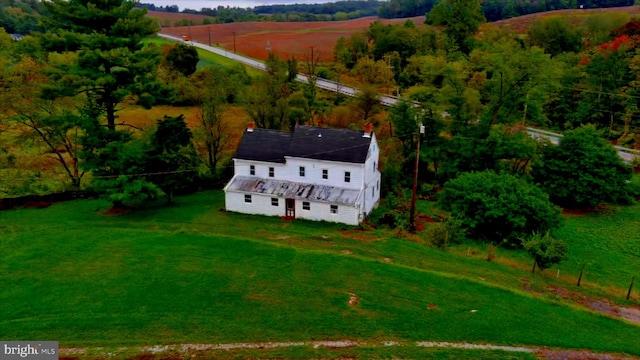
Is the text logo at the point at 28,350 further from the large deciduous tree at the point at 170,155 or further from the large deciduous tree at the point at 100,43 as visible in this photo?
the large deciduous tree at the point at 170,155

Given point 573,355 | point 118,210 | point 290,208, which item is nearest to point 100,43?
point 118,210

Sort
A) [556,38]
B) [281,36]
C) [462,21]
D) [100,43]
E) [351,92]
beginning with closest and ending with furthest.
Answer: [100,43], [351,92], [556,38], [462,21], [281,36]

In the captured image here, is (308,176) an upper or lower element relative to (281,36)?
lower

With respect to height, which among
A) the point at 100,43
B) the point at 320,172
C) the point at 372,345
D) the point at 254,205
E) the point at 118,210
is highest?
the point at 100,43

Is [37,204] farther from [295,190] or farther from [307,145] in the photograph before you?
[307,145]

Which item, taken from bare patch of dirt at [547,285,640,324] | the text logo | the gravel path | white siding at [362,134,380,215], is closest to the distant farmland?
white siding at [362,134,380,215]

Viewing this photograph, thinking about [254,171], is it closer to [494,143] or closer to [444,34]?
[494,143]

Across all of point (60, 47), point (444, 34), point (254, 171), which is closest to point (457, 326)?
point (254, 171)

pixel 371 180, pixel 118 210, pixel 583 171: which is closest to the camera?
pixel 118 210
